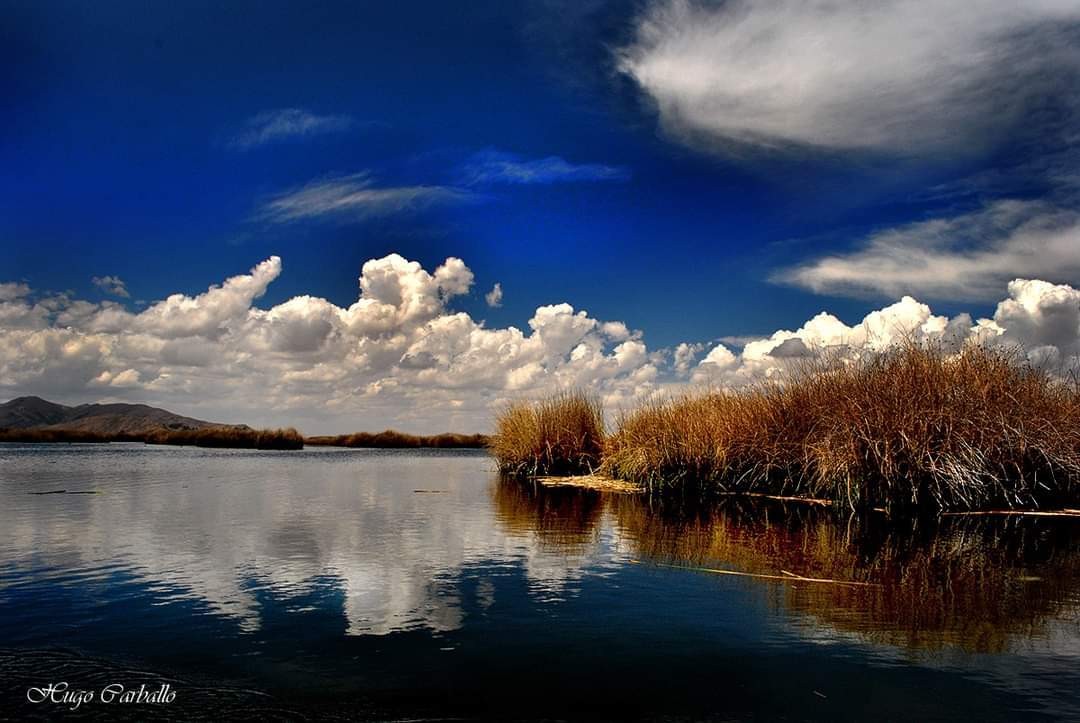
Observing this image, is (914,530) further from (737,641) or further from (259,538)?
(259,538)

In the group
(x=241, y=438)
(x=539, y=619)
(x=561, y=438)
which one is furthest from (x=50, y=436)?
(x=539, y=619)

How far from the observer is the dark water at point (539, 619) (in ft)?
18.6

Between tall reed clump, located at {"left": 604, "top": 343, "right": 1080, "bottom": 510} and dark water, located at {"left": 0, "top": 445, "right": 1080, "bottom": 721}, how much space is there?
8.49 feet

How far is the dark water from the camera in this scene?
224 inches

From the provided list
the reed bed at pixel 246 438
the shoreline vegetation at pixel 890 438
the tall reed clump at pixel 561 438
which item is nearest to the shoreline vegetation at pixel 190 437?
the reed bed at pixel 246 438

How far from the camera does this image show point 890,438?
17.7 m

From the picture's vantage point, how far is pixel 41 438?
7556 centimetres

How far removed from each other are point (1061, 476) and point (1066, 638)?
593 inches

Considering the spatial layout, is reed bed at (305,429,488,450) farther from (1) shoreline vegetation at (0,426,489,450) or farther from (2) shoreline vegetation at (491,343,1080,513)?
(2) shoreline vegetation at (491,343,1080,513)

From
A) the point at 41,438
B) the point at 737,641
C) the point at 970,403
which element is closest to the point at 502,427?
the point at 970,403

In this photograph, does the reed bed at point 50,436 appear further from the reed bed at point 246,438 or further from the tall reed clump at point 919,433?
the tall reed clump at point 919,433

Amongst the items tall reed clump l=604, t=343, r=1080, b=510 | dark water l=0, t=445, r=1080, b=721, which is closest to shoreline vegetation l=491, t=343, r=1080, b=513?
tall reed clump l=604, t=343, r=1080, b=510

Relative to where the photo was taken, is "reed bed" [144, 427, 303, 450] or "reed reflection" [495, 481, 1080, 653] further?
"reed bed" [144, 427, 303, 450]

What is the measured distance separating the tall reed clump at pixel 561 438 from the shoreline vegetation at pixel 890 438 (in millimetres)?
6238
